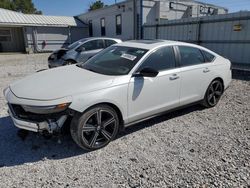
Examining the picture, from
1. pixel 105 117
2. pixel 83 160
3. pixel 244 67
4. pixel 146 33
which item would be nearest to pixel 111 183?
pixel 83 160

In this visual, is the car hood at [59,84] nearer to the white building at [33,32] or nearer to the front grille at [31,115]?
the front grille at [31,115]

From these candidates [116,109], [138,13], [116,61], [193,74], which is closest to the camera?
[116,109]

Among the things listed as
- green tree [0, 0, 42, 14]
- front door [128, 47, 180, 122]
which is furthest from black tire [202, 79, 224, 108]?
green tree [0, 0, 42, 14]

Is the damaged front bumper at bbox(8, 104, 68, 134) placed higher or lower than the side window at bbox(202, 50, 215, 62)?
lower

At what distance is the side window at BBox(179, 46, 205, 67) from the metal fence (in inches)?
207

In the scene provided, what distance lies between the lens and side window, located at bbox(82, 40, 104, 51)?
29.3 feet

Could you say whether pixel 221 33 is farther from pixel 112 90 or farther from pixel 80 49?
pixel 112 90

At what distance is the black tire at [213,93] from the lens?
475 centimetres

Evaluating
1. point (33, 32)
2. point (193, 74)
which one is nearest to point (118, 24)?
point (33, 32)

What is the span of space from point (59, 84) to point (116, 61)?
3.81 feet

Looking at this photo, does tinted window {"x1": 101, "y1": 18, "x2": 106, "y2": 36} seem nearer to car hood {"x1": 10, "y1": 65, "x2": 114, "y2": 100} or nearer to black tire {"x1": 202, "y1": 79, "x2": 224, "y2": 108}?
black tire {"x1": 202, "y1": 79, "x2": 224, "y2": 108}

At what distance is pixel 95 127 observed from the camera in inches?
124

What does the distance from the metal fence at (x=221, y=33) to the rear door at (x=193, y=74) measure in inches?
204

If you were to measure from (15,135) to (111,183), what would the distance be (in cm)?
210
